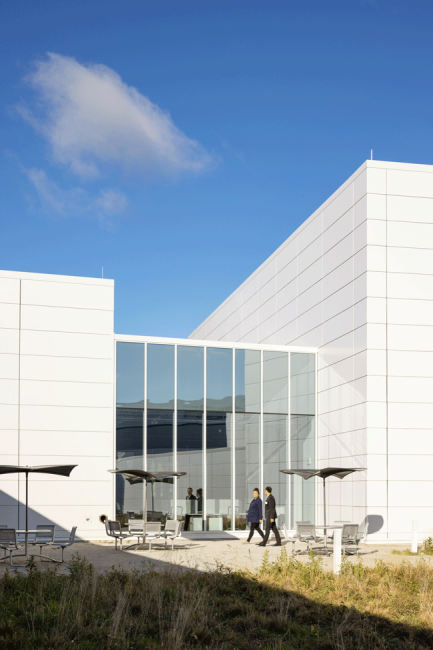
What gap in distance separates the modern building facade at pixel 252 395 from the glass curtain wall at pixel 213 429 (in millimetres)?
47

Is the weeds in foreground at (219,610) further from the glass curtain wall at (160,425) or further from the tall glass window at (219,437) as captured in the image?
the tall glass window at (219,437)

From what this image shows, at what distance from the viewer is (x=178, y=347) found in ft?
79.6

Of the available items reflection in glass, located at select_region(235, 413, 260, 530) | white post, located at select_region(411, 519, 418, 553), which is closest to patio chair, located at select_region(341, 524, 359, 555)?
white post, located at select_region(411, 519, 418, 553)

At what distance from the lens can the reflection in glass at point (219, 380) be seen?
2447 cm

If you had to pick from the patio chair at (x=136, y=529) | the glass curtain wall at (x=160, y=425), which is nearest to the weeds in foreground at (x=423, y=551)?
the patio chair at (x=136, y=529)

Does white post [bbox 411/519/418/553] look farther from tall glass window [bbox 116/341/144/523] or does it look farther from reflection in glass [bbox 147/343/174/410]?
reflection in glass [bbox 147/343/174/410]

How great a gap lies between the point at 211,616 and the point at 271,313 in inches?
880

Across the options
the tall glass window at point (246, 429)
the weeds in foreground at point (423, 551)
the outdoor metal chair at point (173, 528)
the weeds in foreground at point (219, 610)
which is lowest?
the weeds in foreground at point (423, 551)

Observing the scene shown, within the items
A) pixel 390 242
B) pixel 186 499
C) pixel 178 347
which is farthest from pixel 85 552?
pixel 390 242

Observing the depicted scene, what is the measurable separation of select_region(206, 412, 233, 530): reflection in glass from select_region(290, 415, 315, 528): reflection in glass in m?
2.37

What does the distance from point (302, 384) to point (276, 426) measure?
1.83m

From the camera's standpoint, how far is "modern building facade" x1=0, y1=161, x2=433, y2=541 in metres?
21.5

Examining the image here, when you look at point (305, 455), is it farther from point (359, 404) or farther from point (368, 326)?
point (368, 326)

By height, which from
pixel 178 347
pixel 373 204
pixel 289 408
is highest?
pixel 373 204
